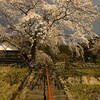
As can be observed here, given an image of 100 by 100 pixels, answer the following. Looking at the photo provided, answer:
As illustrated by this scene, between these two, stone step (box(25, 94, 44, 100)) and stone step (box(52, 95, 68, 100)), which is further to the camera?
stone step (box(52, 95, 68, 100))

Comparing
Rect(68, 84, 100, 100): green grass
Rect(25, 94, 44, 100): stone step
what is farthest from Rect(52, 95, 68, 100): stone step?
Rect(68, 84, 100, 100): green grass

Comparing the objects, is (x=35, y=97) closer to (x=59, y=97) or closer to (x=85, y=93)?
(x=59, y=97)

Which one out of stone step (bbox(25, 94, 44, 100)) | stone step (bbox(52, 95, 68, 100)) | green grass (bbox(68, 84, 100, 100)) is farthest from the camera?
green grass (bbox(68, 84, 100, 100))

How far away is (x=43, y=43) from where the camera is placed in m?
27.7

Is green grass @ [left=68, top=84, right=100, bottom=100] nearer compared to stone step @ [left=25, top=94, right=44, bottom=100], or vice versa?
stone step @ [left=25, top=94, right=44, bottom=100]

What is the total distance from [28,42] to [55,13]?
545 centimetres

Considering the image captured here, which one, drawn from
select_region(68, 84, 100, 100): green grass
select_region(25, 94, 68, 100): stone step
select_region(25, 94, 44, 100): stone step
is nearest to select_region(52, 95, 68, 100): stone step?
select_region(25, 94, 68, 100): stone step

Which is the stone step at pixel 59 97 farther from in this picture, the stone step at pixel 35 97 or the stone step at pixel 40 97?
the stone step at pixel 35 97

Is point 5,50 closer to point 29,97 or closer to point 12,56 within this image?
point 12,56

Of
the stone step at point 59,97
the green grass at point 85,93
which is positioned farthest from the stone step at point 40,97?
the green grass at point 85,93

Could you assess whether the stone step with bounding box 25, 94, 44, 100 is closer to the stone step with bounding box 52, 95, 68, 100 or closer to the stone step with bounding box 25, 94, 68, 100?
the stone step with bounding box 25, 94, 68, 100

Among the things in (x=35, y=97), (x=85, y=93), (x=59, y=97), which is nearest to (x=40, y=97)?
(x=35, y=97)

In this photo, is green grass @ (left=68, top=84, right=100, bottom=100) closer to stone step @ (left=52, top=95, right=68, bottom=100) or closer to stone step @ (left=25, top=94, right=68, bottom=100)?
stone step @ (left=52, top=95, right=68, bottom=100)

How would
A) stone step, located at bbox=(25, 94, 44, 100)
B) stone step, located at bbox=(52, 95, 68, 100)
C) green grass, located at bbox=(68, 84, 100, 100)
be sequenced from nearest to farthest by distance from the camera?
stone step, located at bbox=(25, 94, 44, 100), stone step, located at bbox=(52, 95, 68, 100), green grass, located at bbox=(68, 84, 100, 100)
